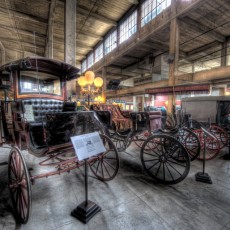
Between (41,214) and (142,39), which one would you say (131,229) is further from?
(142,39)

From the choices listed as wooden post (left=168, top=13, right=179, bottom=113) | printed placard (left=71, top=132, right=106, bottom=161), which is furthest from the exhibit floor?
wooden post (left=168, top=13, right=179, bottom=113)

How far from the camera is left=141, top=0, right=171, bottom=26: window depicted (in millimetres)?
7737

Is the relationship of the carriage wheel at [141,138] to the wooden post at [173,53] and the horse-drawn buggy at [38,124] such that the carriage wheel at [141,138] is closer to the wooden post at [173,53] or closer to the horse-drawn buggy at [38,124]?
the horse-drawn buggy at [38,124]

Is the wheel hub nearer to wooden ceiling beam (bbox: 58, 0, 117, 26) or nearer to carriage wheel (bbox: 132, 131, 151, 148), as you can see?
carriage wheel (bbox: 132, 131, 151, 148)

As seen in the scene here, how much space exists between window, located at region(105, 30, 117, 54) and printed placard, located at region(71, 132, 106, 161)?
11.9m

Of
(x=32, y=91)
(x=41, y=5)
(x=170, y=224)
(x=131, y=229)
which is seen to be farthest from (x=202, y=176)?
(x=41, y=5)

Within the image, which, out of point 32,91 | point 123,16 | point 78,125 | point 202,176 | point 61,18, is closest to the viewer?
point 78,125

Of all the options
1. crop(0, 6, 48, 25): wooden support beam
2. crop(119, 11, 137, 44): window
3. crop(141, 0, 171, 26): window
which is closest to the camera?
crop(141, 0, 171, 26): window

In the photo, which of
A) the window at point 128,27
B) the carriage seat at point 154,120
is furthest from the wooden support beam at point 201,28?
the carriage seat at point 154,120

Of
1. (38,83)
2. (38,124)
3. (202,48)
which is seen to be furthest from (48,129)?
(202,48)

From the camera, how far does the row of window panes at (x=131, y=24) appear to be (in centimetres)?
820

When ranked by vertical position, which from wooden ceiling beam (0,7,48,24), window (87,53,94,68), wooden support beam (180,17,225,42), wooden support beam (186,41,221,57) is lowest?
wooden support beam (186,41,221,57)

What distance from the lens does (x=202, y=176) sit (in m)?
2.56

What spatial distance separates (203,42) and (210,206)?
446 inches
